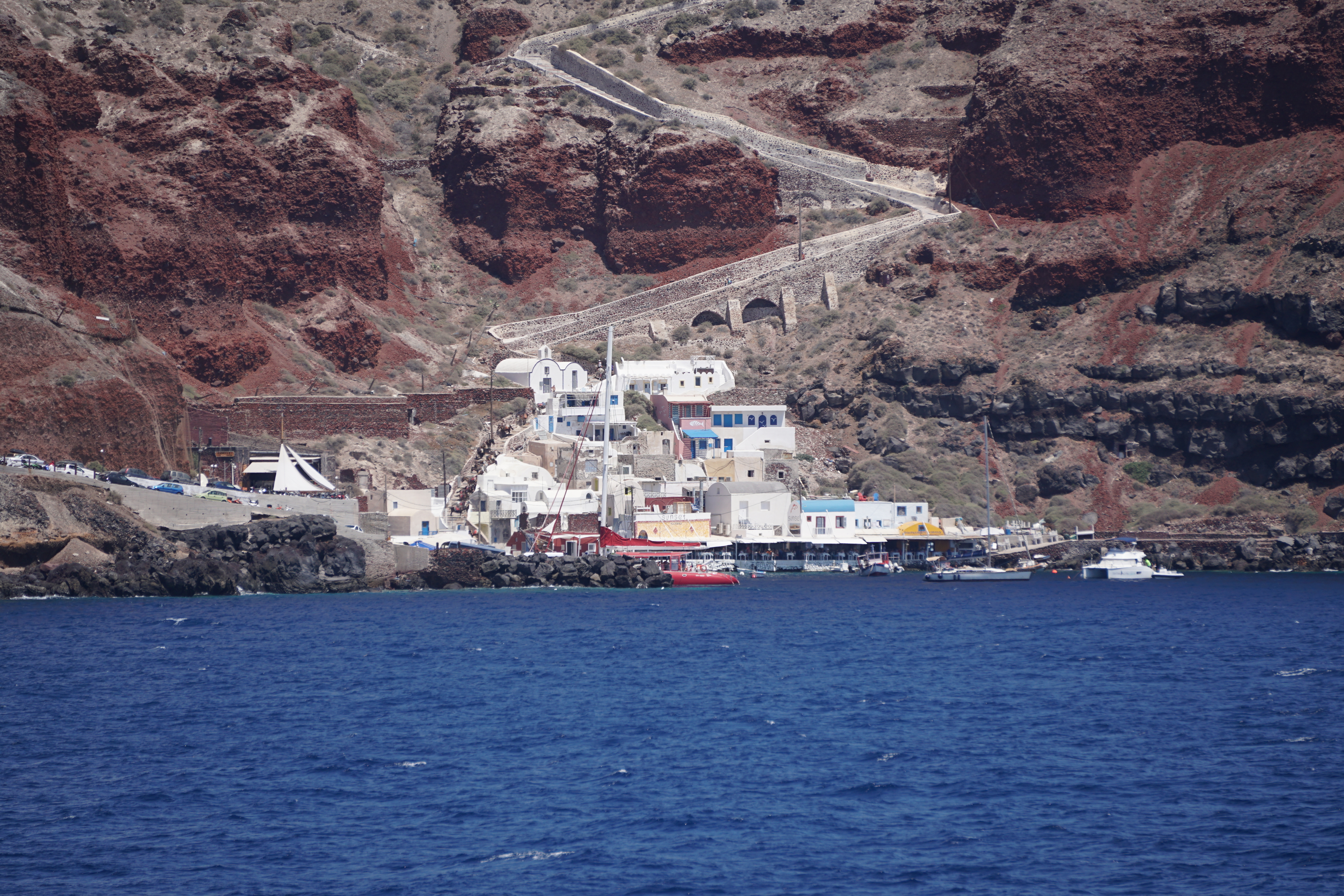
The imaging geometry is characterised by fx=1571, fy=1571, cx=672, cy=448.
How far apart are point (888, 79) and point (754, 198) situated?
813 inches

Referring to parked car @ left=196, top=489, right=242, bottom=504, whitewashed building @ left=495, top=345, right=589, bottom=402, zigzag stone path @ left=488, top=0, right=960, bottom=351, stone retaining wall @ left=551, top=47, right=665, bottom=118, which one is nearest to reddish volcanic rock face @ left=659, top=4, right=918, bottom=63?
stone retaining wall @ left=551, top=47, right=665, bottom=118

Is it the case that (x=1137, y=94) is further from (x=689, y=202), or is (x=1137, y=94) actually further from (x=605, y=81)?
(x=605, y=81)

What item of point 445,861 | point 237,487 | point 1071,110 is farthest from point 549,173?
point 445,861

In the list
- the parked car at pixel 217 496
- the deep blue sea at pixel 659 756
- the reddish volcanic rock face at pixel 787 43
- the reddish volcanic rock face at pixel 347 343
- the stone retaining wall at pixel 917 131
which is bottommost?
the deep blue sea at pixel 659 756

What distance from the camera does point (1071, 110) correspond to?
107312 mm

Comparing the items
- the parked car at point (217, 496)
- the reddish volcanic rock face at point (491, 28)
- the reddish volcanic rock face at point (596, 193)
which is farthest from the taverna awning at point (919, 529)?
the reddish volcanic rock face at point (491, 28)

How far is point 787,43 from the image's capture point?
133250 mm

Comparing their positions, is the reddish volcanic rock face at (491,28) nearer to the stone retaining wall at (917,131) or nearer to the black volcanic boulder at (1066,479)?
the stone retaining wall at (917,131)

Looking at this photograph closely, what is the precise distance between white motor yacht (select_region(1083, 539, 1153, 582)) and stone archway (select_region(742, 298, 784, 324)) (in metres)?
31.6

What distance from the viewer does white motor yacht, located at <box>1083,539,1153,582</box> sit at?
82188 millimetres

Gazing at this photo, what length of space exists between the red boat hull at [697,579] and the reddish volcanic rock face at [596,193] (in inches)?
1671

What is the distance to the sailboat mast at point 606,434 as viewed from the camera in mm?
80500

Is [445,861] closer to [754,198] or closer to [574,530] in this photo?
[574,530]

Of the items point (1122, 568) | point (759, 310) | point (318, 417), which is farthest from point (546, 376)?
point (1122, 568)
